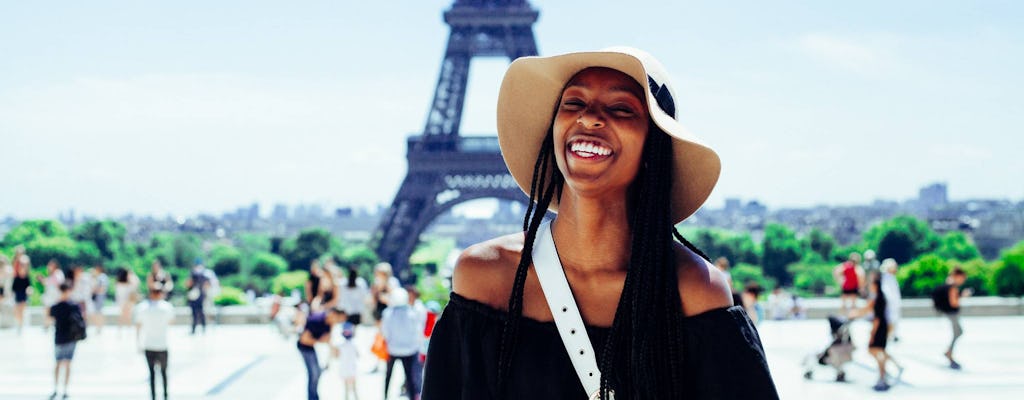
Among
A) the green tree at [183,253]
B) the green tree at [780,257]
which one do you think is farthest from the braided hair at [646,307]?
the green tree at [183,253]

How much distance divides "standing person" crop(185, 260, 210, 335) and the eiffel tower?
13676 mm

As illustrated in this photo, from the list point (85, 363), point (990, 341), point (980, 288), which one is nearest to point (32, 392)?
point (85, 363)

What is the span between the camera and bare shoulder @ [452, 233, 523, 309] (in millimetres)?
1983

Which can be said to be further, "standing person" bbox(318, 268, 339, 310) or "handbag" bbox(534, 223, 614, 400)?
"standing person" bbox(318, 268, 339, 310)

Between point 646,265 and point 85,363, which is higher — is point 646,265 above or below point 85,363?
above

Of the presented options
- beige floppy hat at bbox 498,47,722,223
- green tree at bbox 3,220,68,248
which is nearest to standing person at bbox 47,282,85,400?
beige floppy hat at bbox 498,47,722,223

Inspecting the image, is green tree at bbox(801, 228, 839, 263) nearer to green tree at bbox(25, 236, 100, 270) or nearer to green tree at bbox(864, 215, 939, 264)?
green tree at bbox(864, 215, 939, 264)

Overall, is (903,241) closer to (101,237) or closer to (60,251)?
(60,251)

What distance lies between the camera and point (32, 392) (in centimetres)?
980

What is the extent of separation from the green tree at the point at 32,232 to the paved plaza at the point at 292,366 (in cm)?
4226

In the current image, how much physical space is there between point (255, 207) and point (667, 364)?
20043cm

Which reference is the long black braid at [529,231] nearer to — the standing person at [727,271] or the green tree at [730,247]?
the standing person at [727,271]

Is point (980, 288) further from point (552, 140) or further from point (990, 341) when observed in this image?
point (552, 140)

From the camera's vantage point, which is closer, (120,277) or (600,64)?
(600,64)
